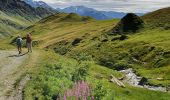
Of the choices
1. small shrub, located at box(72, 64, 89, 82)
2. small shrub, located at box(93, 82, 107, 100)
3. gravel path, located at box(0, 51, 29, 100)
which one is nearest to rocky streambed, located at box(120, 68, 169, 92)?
gravel path, located at box(0, 51, 29, 100)

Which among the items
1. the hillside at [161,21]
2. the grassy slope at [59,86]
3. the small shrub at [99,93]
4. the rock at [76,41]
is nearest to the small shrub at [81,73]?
the grassy slope at [59,86]

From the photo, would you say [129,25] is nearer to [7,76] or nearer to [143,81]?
[143,81]

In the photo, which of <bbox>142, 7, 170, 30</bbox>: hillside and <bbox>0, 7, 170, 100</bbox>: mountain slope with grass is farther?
<bbox>142, 7, 170, 30</bbox>: hillside

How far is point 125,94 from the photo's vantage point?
37.4 meters

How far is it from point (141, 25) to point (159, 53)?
47.6m

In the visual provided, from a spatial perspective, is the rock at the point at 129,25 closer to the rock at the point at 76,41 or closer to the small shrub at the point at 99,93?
the rock at the point at 76,41

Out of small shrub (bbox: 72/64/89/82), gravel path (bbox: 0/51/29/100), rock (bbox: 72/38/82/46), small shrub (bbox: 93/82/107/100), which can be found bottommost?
rock (bbox: 72/38/82/46)

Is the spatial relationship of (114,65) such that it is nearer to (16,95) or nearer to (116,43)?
(116,43)

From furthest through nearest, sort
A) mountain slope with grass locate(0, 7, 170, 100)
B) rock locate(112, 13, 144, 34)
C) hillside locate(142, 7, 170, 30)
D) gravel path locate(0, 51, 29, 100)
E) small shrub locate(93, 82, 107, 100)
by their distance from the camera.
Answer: rock locate(112, 13, 144, 34), hillside locate(142, 7, 170, 30), gravel path locate(0, 51, 29, 100), mountain slope with grass locate(0, 7, 170, 100), small shrub locate(93, 82, 107, 100)

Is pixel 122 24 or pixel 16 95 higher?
pixel 16 95

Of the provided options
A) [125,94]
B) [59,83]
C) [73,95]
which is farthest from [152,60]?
[73,95]

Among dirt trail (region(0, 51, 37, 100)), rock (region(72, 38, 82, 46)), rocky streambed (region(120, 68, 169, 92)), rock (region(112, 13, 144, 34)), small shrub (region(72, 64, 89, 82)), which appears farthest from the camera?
rock (region(72, 38, 82, 46))

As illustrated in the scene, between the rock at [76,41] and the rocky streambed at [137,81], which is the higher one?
the rocky streambed at [137,81]

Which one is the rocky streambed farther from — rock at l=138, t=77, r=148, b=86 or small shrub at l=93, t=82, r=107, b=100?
small shrub at l=93, t=82, r=107, b=100
